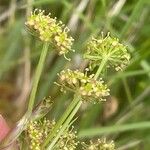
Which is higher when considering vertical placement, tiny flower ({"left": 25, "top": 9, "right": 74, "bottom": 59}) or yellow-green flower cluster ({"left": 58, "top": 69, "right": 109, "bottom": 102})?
tiny flower ({"left": 25, "top": 9, "right": 74, "bottom": 59})

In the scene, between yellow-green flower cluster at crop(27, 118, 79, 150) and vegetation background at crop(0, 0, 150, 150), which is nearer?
yellow-green flower cluster at crop(27, 118, 79, 150)

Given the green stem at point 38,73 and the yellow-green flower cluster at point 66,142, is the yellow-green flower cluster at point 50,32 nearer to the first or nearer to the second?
the green stem at point 38,73

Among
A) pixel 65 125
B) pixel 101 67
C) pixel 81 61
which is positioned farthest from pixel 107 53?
pixel 81 61

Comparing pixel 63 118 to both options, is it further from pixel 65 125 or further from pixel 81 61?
pixel 81 61

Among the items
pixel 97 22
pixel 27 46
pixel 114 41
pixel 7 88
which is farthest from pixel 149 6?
pixel 114 41

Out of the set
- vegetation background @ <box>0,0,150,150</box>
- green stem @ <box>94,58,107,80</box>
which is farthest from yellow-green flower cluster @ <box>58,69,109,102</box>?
vegetation background @ <box>0,0,150,150</box>

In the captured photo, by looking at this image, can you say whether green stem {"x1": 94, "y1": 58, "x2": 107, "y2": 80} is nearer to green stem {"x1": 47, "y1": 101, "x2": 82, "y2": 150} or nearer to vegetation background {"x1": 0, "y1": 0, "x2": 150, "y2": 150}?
green stem {"x1": 47, "y1": 101, "x2": 82, "y2": 150}

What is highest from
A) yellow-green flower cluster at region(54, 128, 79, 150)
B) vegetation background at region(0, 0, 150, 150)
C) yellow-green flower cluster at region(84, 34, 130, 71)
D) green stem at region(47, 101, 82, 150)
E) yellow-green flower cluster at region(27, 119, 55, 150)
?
yellow-green flower cluster at region(84, 34, 130, 71)

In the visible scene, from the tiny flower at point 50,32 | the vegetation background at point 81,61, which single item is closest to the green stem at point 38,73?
the tiny flower at point 50,32
